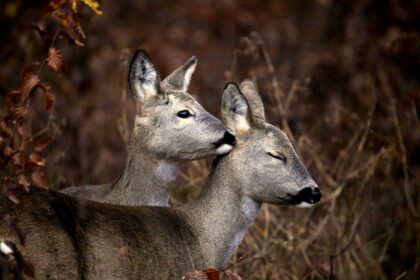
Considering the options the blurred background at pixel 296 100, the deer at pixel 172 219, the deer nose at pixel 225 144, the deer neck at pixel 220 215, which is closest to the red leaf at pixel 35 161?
the deer at pixel 172 219

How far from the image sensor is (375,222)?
36.0 feet

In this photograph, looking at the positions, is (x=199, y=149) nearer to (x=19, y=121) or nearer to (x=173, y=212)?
(x=173, y=212)

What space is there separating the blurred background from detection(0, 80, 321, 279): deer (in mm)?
922

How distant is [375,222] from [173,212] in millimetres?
3967

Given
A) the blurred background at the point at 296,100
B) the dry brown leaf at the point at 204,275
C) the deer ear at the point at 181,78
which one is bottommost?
the blurred background at the point at 296,100

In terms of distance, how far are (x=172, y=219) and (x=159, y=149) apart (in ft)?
5.00

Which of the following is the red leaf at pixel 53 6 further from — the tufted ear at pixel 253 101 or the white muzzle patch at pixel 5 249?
the tufted ear at pixel 253 101

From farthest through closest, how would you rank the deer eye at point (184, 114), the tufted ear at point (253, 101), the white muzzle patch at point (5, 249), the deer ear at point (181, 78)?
the deer ear at point (181, 78)
the deer eye at point (184, 114)
the tufted ear at point (253, 101)
the white muzzle patch at point (5, 249)

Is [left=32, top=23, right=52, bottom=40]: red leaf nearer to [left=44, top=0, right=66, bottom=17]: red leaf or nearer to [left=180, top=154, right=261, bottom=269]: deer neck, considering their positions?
[left=44, top=0, right=66, bottom=17]: red leaf

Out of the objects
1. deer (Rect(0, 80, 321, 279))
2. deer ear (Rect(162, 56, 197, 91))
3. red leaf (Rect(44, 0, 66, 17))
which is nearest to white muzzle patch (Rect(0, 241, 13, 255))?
deer (Rect(0, 80, 321, 279))

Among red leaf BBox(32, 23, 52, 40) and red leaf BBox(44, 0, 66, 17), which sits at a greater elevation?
red leaf BBox(44, 0, 66, 17)

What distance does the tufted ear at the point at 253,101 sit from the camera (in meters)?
8.32

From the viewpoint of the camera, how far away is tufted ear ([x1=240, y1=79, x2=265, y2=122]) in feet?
27.3

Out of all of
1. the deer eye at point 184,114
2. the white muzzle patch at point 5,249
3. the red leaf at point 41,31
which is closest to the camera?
the white muzzle patch at point 5,249
